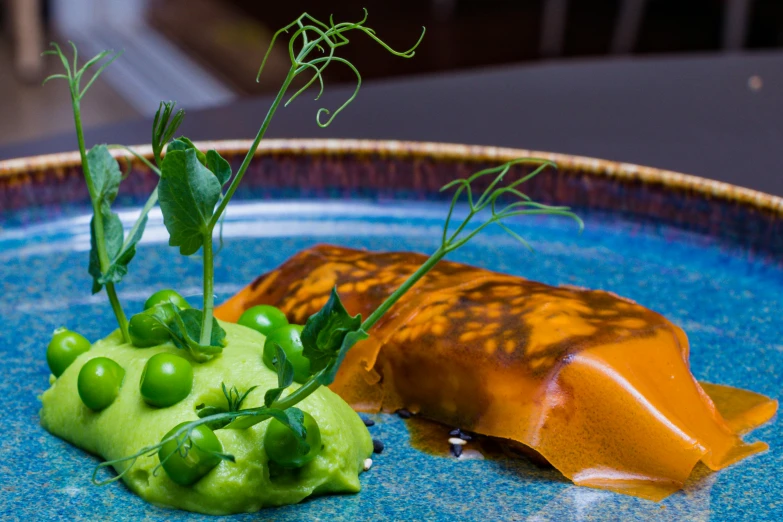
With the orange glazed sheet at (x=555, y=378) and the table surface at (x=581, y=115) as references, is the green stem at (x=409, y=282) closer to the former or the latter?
the orange glazed sheet at (x=555, y=378)

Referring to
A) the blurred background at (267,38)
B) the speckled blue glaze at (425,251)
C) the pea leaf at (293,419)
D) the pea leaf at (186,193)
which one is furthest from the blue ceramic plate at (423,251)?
the blurred background at (267,38)

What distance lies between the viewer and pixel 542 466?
4.37 ft

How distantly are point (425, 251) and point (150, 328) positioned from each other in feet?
2.53

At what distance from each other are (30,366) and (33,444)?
243 millimetres

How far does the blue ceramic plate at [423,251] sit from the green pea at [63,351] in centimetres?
8

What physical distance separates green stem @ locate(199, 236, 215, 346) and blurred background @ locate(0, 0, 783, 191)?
4.53 metres

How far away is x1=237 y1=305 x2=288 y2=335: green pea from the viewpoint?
1475mm

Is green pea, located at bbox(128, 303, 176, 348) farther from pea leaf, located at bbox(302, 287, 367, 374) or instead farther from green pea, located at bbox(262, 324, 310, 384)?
pea leaf, located at bbox(302, 287, 367, 374)

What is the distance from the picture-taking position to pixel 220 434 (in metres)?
1.23

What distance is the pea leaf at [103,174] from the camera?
1440 mm

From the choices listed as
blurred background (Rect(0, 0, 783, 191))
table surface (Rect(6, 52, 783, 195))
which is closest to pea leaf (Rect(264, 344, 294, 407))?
table surface (Rect(6, 52, 783, 195))

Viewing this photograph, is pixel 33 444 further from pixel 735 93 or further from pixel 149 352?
pixel 735 93

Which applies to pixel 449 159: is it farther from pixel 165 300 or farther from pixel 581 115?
pixel 165 300

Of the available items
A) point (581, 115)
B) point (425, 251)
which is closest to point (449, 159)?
point (425, 251)
